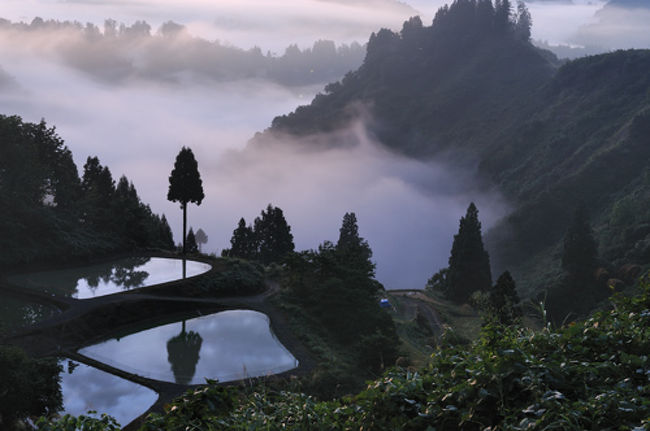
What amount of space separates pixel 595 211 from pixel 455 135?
96.7 m

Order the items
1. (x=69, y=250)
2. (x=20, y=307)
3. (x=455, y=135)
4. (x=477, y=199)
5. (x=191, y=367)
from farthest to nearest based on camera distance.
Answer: (x=455, y=135)
(x=477, y=199)
(x=69, y=250)
(x=20, y=307)
(x=191, y=367)

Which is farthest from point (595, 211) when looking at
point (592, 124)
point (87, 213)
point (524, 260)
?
point (87, 213)

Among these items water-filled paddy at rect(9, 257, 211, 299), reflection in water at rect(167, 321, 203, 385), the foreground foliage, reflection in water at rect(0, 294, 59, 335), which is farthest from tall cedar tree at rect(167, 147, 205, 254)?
the foreground foliage

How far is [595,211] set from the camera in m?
99.6

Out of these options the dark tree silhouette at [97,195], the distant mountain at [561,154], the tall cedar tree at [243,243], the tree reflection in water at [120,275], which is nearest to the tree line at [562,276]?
the distant mountain at [561,154]

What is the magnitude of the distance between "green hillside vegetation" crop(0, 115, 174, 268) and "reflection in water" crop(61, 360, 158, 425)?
57.6ft

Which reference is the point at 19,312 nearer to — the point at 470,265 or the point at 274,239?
the point at 274,239

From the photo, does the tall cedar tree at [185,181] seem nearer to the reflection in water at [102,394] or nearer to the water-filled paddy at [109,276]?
the water-filled paddy at [109,276]

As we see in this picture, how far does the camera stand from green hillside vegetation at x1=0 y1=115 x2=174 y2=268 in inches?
1559

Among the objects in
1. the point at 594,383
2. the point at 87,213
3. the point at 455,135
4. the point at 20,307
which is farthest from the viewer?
the point at 455,135

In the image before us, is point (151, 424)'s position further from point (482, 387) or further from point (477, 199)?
point (477, 199)

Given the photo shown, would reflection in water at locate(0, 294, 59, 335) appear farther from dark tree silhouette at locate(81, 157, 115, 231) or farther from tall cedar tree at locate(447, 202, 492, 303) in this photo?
tall cedar tree at locate(447, 202, 492, 303)

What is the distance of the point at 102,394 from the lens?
22469mm

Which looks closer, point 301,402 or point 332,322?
point 301,402
